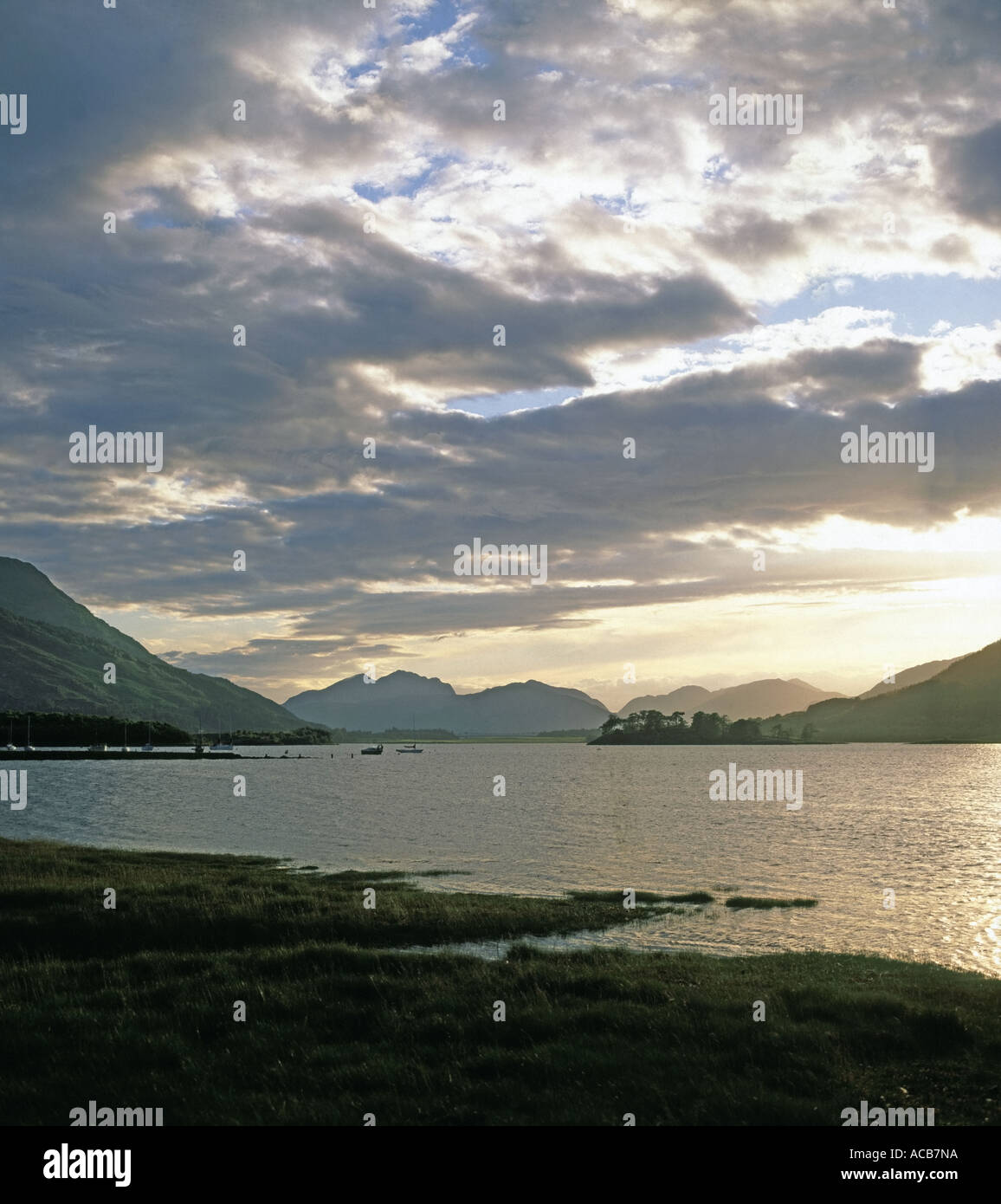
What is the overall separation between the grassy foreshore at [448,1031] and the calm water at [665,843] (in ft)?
35.9

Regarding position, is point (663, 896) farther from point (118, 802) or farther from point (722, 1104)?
point (118, 802)

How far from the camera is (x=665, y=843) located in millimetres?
84188

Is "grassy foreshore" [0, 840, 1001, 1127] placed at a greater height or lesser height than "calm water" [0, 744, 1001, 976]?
greater

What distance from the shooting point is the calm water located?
44.8 meters

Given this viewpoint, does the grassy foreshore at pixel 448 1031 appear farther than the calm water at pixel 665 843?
No

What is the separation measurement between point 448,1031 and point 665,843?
65761 millimetres

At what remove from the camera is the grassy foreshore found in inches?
682

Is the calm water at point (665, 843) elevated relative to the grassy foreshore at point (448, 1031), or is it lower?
lower

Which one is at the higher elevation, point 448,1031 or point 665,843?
point 448,1031

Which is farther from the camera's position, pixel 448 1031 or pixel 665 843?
pixel 665 843

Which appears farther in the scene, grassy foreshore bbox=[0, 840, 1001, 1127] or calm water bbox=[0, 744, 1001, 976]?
calm water bbox=[0, 744, 1001, 976]

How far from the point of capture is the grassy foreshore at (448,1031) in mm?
17312

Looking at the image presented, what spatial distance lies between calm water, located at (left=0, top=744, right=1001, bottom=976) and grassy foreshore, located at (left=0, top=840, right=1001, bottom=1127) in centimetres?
1094
